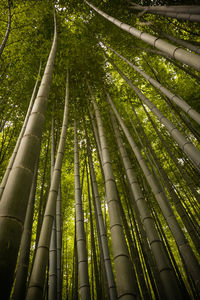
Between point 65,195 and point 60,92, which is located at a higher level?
point 60,92

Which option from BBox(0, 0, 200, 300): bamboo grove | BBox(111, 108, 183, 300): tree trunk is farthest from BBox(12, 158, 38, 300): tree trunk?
BBox(111, 108, 183, 300): tree trunk

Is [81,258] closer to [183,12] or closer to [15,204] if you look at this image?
[15,204]

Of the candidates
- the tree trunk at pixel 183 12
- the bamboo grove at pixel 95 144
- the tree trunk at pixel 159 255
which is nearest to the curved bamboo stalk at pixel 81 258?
the bamboo grove at pixel 95 144

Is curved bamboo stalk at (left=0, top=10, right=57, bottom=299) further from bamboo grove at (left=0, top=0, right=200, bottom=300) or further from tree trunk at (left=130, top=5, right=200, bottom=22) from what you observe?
tree trunk at (left=130, top=5, right=200, bottom=22)

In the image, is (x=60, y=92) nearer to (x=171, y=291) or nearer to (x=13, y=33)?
(x=13, y=33)

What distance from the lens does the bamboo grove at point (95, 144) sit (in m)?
1.24

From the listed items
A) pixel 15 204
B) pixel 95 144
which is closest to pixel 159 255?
pixel 15 204

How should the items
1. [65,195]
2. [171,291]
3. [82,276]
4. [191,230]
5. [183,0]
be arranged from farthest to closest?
1. [65,195]
2. [191,230]
3. [183,0]
4. [82,276]
5. [171,291]

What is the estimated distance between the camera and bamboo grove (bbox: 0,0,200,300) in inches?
48.7

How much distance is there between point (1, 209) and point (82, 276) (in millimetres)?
1963

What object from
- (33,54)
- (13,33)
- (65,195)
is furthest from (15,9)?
(65,195)

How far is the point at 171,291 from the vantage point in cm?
141

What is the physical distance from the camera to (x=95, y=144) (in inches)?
175

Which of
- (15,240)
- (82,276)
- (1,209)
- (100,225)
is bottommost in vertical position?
(15,240)
